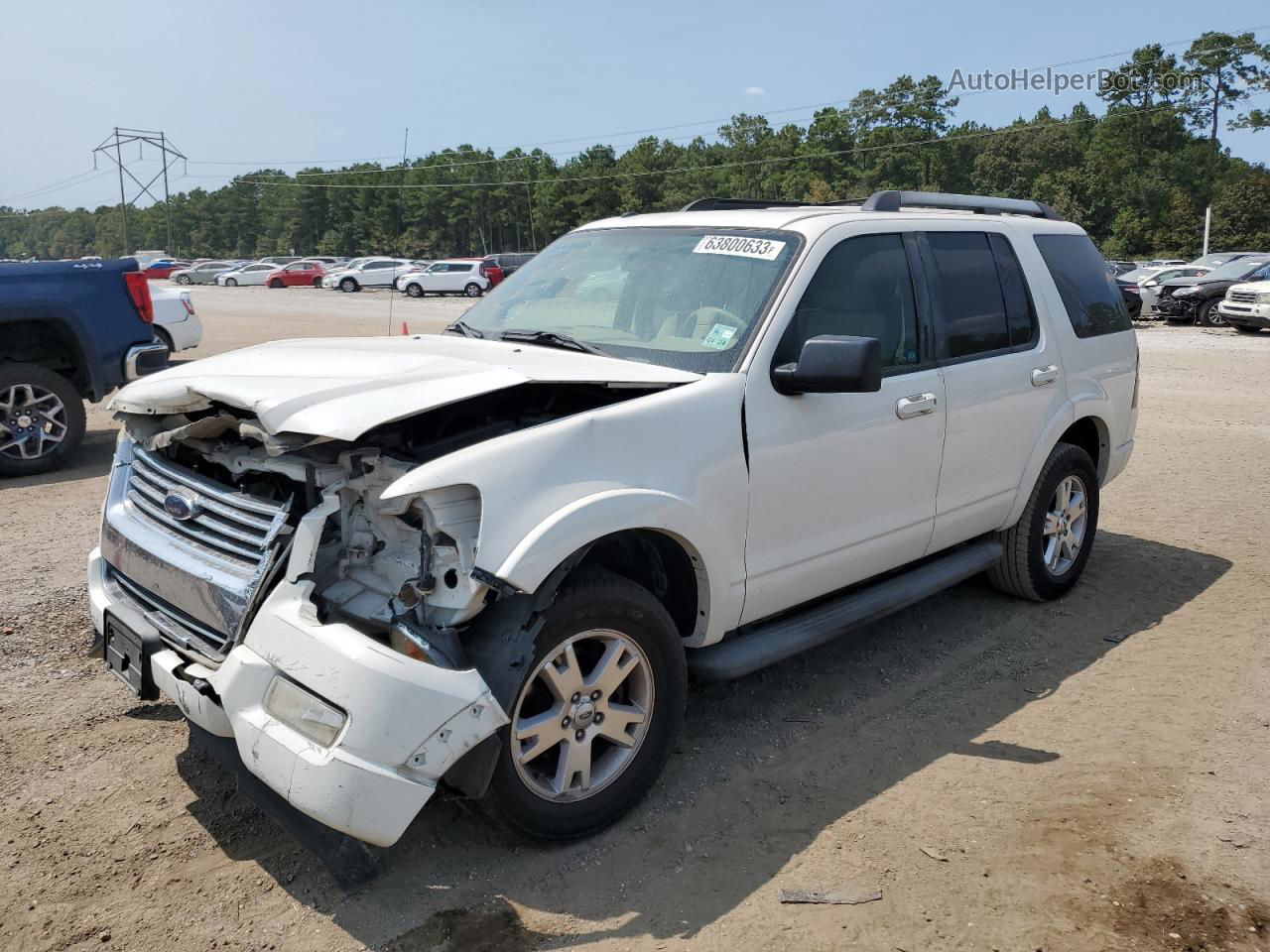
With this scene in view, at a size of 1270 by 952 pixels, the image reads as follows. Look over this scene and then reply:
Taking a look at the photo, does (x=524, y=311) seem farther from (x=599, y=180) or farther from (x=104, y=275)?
(x=599, y=180)

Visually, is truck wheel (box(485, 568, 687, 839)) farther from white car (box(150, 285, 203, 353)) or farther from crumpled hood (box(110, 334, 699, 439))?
white car (box(150, 285, 203, 353))

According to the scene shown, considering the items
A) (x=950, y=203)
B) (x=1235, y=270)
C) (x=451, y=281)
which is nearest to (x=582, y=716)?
(x=950, y=203)

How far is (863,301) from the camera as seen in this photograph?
A: 437 centimetres

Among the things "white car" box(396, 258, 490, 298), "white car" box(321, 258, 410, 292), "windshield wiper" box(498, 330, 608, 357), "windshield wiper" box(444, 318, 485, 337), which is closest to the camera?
"windshield wiper" box(498, 330, 608, 357)

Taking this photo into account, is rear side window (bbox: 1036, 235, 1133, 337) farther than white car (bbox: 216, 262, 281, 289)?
No

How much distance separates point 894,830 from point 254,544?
2267 millimetres

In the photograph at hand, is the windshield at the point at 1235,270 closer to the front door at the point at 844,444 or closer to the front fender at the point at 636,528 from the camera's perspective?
the front door at the point at 844,444

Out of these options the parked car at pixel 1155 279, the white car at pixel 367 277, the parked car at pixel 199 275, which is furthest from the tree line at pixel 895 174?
the parked car at pixel 1155 279

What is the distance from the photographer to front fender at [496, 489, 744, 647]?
2979 millimetres

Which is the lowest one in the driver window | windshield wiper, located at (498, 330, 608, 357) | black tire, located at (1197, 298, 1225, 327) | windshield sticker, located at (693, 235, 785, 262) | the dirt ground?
the dirt ground

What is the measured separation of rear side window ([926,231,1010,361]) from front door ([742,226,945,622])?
7.4 inches

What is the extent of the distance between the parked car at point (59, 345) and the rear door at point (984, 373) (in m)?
5.98

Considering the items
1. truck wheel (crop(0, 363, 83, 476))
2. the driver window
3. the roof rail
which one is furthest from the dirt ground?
truck wheel (crop(0, 363, 83, 476))

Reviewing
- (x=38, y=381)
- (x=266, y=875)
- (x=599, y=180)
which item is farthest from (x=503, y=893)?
(x=599, y=180)
